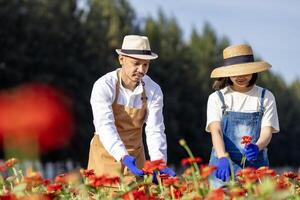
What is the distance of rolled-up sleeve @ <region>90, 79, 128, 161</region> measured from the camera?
5379mm

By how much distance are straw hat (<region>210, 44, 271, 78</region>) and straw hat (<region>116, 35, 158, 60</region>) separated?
50 centimetres

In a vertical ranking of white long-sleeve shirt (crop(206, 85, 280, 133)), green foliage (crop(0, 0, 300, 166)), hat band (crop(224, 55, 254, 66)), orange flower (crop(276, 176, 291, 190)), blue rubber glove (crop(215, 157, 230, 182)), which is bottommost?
green foliage (crop(0, 0, 300, 166))

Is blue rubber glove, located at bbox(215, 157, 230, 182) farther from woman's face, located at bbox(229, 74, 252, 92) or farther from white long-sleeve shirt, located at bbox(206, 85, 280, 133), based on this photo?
woman's face, located at bbox(229, 74, 252, 92)

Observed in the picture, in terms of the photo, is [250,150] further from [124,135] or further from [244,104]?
[124,135]

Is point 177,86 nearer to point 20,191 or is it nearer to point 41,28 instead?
point 41,28

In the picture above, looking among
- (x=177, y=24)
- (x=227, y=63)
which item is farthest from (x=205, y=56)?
(x=227, y=63)

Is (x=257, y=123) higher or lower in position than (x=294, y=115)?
higher

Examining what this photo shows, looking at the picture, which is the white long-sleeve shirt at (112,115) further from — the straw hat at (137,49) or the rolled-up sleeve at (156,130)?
the straw hat at (137,49)

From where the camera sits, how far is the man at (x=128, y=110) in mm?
→ 5559

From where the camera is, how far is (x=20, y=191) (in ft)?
11.6

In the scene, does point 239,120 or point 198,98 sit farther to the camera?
point 198,98

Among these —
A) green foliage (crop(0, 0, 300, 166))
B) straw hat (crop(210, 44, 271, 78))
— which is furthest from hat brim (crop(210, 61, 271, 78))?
green foliage (crop(0, 0, 300, 166))

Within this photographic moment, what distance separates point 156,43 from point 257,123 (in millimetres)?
46416

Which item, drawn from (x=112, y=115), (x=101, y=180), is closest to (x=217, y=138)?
(x=112, y=115)
